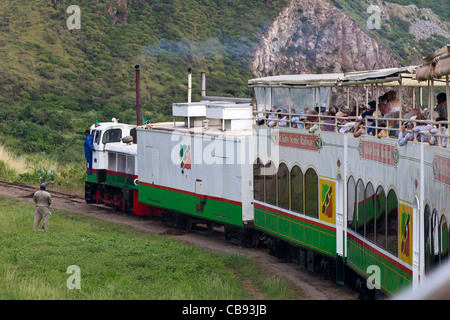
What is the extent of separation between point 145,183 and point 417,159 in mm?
15948

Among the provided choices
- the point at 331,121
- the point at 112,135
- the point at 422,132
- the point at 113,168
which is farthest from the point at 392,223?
the point at 112,135

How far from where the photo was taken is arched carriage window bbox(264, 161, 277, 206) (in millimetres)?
18766

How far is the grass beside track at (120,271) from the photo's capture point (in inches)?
527

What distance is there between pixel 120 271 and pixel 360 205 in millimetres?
5328

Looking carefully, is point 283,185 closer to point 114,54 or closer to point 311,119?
point 311,119

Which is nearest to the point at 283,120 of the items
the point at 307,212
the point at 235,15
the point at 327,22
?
the point at 307,212

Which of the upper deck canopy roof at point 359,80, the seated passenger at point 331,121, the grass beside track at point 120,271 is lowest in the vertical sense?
the grass beside track at point 120,271

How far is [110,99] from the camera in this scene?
63.2 metres

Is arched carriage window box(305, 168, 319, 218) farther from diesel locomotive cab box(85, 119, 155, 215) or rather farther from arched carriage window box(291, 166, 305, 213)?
diesel locomotive cab box(85, 119, 155, 215)

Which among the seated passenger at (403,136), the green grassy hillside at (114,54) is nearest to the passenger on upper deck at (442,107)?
the seated passenger at (403,136)

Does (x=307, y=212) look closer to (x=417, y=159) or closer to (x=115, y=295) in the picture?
(x=115, y=295)

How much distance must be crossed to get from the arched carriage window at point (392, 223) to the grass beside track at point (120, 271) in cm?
303

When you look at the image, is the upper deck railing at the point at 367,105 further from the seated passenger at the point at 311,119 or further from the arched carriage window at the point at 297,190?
the arched carriage window at the point at 297,190
